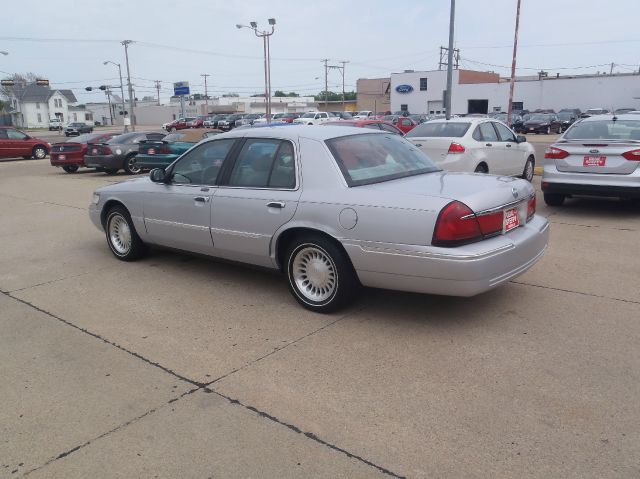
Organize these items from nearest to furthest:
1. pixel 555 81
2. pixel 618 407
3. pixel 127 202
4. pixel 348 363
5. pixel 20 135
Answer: pixel 618 407 → pixel 348 363 → pixel 127 202 → pixel 20 135 → pixel 555 81

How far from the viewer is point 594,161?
832 cm

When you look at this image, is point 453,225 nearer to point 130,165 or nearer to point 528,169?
point 528,169

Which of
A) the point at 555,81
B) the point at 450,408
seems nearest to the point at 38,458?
the point at 450,408

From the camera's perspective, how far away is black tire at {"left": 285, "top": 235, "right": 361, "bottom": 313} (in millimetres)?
4523

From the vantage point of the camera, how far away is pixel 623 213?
879cm

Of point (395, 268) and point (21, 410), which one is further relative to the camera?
point (395, 268)

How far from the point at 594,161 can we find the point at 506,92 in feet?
191

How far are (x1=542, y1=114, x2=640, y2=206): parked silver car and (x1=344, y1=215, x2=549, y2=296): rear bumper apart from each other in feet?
14.8

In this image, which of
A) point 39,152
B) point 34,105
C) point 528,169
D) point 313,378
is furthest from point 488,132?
point 34,105

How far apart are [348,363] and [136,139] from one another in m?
16.2

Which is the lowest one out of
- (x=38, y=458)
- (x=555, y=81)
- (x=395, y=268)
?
(x=38, y=458)

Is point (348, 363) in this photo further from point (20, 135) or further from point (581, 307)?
point (20, 135)

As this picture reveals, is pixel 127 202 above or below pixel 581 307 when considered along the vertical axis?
above

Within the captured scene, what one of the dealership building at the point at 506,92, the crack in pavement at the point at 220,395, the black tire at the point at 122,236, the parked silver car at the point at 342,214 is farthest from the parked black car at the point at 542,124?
the crack in pavement at the point at 220,395
